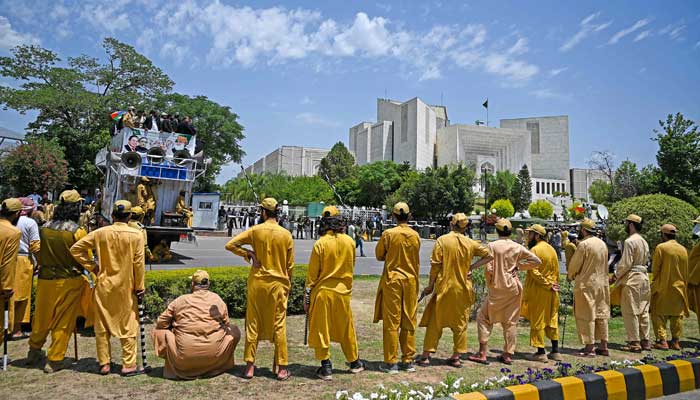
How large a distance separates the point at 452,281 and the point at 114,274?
10.9 ft

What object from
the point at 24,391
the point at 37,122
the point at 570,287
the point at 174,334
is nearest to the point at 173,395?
the point at 174,334

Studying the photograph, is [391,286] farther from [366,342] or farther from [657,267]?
[657,267]

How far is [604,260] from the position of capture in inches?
223

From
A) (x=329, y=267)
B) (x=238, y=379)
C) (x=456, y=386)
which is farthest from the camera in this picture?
(x=329, y=267)

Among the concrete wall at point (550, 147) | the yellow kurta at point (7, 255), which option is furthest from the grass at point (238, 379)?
the concrete wall at point (550, 147)

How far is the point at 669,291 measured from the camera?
6.18m

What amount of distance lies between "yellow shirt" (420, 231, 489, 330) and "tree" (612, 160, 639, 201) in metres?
30.5

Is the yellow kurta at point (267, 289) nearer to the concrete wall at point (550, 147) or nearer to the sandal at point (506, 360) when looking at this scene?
the sandal at point (506, 360)

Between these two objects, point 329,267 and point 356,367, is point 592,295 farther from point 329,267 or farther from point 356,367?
point 329,267

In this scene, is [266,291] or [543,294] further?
[543,294]

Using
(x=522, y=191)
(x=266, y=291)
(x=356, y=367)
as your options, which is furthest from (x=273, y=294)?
(x=522, y=191)

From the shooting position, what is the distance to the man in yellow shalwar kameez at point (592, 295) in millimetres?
5570

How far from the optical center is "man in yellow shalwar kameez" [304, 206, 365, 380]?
4410mm

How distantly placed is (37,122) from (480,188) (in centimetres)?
6466
